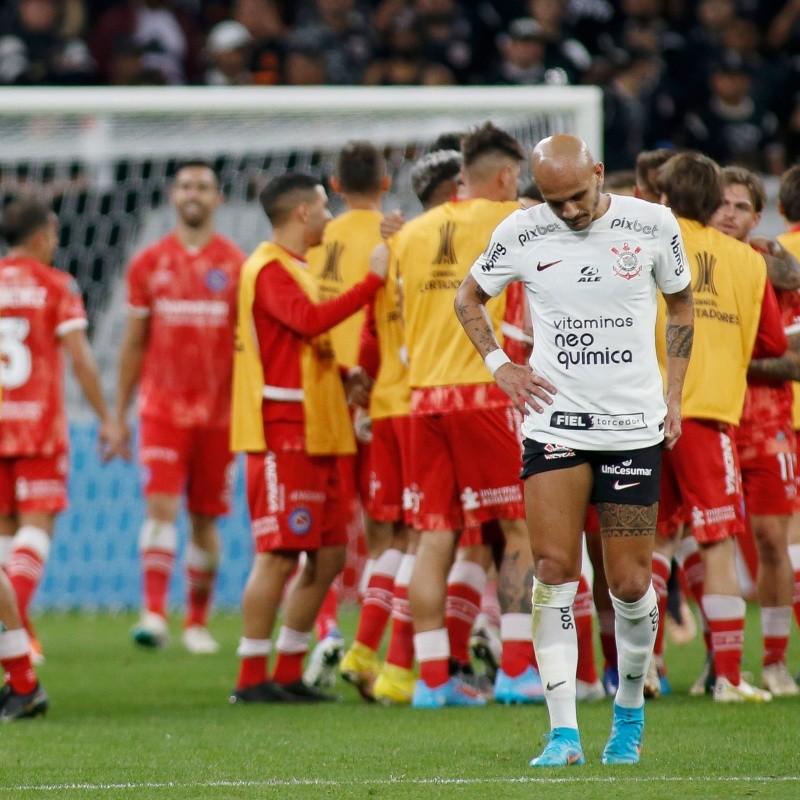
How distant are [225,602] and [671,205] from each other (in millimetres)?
6752

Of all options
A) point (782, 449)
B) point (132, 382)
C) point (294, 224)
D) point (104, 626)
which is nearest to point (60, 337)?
point (132, 382)

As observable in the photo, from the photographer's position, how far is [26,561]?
30.5 ft

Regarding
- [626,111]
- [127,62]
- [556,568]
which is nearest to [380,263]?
[556,568]

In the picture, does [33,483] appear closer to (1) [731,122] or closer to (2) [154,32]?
(1) [731,122]

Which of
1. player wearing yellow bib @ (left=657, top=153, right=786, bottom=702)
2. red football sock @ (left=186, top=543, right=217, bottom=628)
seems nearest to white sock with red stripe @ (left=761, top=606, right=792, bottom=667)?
player wearing yellow bib @ (left=657, top=153, right=786, bottom=702)

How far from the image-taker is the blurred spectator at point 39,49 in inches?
605

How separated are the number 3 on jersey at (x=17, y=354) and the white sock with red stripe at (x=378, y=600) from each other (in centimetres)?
252

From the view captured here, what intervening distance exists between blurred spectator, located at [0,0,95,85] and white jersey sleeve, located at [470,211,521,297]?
10.3 m

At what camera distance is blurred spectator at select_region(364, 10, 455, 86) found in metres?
15.0

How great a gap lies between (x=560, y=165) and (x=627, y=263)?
40cm

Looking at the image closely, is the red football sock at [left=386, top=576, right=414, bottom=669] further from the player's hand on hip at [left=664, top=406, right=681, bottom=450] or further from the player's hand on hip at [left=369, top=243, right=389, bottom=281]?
the player's hand on hip at [left=664, top=406, right=681, bottom=450]

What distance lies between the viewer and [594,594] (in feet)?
26.1

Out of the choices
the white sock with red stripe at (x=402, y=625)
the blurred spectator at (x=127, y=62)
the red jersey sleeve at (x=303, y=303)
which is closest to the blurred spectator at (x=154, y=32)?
the blurred spectator at (x=127, y=62)

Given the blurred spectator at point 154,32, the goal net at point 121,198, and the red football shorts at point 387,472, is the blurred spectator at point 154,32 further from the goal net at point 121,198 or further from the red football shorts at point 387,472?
the red football shorts at point 387,472
